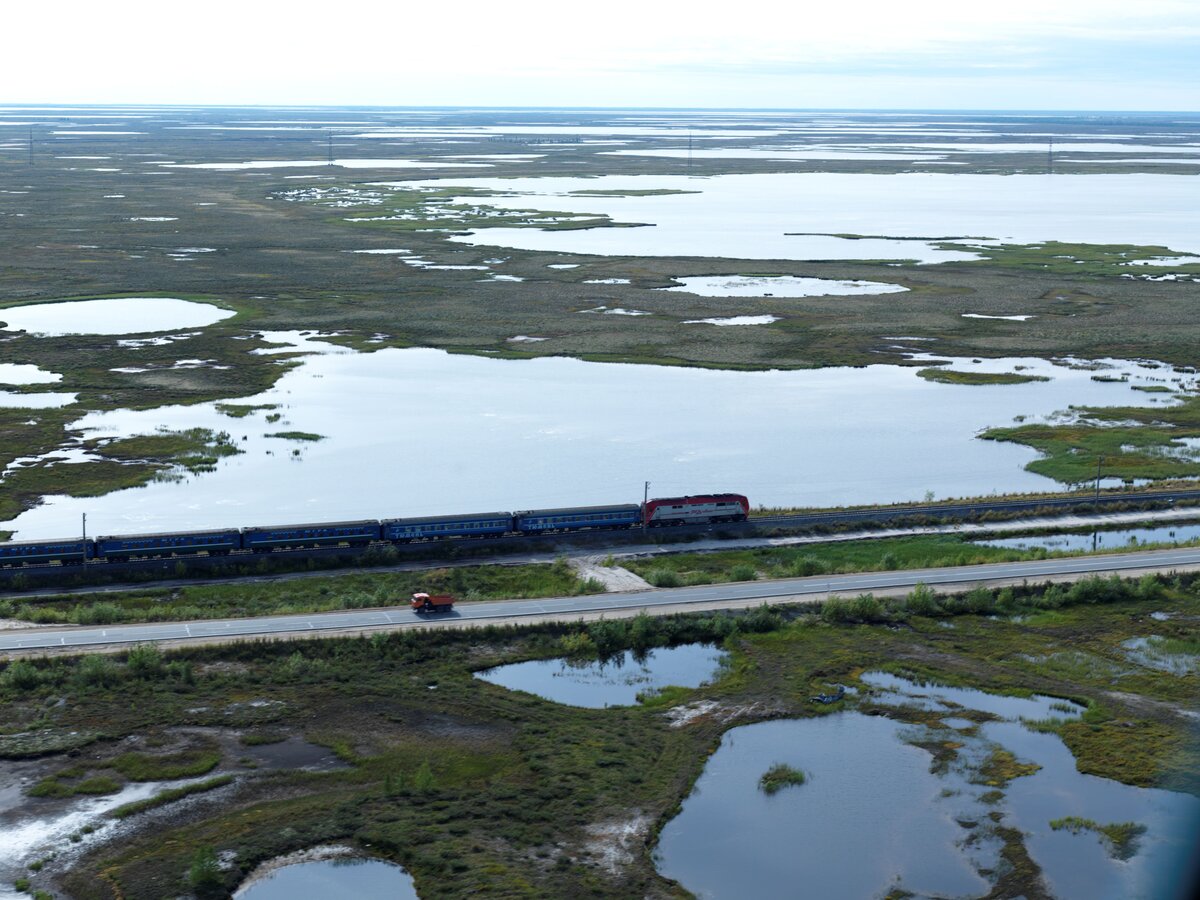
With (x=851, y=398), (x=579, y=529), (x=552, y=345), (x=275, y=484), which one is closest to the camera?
(x=579, y=529)

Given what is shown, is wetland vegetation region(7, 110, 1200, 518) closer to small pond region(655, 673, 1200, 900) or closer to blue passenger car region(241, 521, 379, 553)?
blue passenger car region(241, 521, 379, 553)

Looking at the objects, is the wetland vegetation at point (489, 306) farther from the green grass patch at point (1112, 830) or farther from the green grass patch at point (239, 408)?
the green grass patch at point (1112, 830)

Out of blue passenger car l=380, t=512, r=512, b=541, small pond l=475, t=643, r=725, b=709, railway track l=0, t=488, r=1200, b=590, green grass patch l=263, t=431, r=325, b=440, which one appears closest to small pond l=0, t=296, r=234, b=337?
green grass patch l=263, t=431, r=325, b=440

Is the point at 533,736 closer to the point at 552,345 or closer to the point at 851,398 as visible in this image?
the point at 851,398

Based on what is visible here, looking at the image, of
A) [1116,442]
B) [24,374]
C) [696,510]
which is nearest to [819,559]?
[696,510]

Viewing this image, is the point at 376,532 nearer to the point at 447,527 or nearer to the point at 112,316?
the point at 447,527

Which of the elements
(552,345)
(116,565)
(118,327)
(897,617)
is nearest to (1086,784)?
(897,617)

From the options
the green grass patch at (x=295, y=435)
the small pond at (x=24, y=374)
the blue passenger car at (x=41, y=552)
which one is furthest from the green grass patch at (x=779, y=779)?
the small pond at (x=24, y=374)
